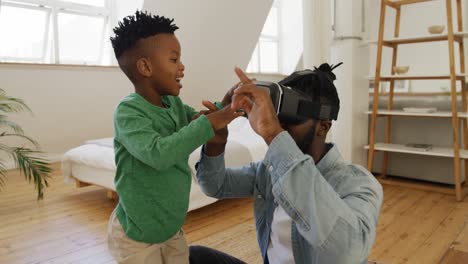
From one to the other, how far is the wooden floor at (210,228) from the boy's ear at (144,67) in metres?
1.30

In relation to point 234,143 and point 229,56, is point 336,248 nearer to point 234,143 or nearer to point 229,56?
point 234,143

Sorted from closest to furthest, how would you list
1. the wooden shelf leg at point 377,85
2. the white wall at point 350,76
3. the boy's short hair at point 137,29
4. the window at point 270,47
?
the boy's short hair at point 137,29 → the wooden shelf leg at point 377,85 → the white wall at point 350,76 → the window at point 270,47

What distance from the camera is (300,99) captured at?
0.75 meters

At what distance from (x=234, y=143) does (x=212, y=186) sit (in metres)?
1.88

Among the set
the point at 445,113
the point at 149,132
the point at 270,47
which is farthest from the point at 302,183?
the point at 270,47

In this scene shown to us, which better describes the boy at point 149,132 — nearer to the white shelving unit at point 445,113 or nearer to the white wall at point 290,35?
the white shelving unit at point 445,113

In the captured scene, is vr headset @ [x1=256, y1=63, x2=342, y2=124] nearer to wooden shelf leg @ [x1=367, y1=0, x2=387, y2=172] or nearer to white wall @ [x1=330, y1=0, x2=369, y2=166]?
wooden shelf leg @ [x1=367, y1=0, x2=387, y2=172]

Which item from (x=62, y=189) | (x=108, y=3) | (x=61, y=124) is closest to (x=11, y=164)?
(x=61, y=124)

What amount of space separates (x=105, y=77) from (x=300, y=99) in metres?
4.06

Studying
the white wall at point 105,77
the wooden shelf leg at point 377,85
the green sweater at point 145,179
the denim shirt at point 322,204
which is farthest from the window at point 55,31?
the denim shirt at point 322,204

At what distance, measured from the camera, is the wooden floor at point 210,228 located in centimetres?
205

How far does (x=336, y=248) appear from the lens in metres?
0.61

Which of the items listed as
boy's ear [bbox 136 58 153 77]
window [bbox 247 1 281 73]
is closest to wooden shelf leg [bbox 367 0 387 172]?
boy's ear [bbox 136 58 153 77]

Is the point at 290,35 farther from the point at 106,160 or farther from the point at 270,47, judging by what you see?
the point at 106,160
